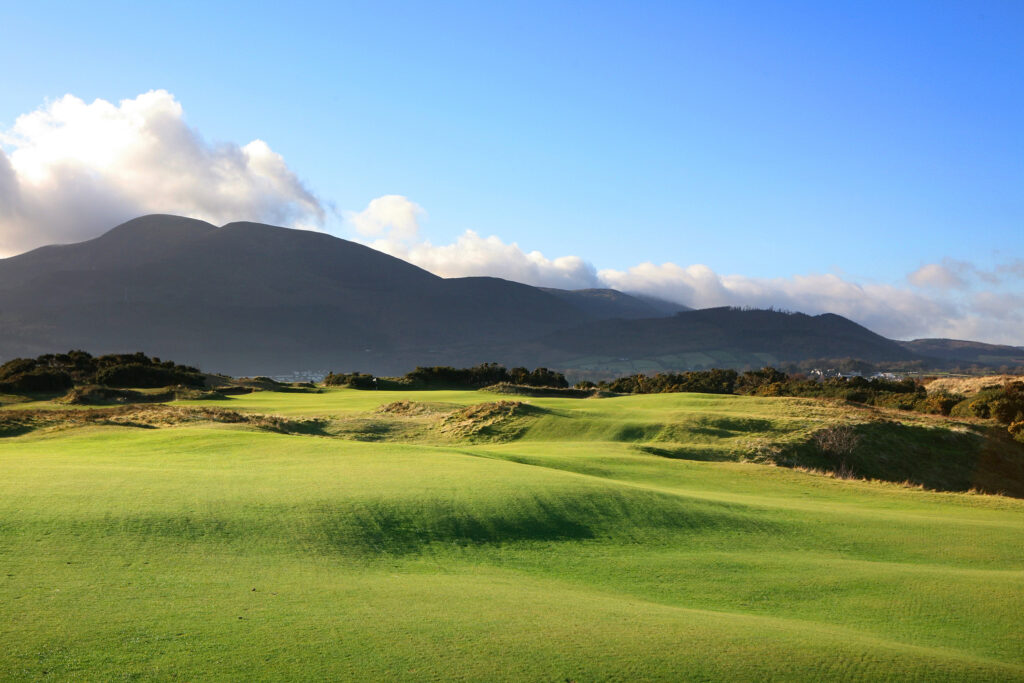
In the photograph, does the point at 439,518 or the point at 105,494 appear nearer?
the point at 105,494

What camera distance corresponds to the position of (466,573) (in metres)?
10.3

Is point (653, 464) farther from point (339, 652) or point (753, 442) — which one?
point (339, 652)

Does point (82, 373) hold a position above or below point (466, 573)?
above

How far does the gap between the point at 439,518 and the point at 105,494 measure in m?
5.26

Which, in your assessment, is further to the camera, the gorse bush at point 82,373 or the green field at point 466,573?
the gorse bush at point 82,373

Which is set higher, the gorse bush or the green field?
the gorse bush

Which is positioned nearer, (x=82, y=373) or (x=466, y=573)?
(x=466, y=573)

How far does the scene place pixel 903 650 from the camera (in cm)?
754

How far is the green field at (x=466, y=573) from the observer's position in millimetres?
6492

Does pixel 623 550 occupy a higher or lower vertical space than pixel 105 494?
lower

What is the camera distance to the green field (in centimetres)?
649

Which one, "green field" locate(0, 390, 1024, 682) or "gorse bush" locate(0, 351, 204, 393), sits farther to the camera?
"gorse bush" locate(0, 351, 204, 393)

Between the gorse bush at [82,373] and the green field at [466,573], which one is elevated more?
the gorse bush at [82,373]

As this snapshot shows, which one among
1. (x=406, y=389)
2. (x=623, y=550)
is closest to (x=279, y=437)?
(x=623, y=550)
